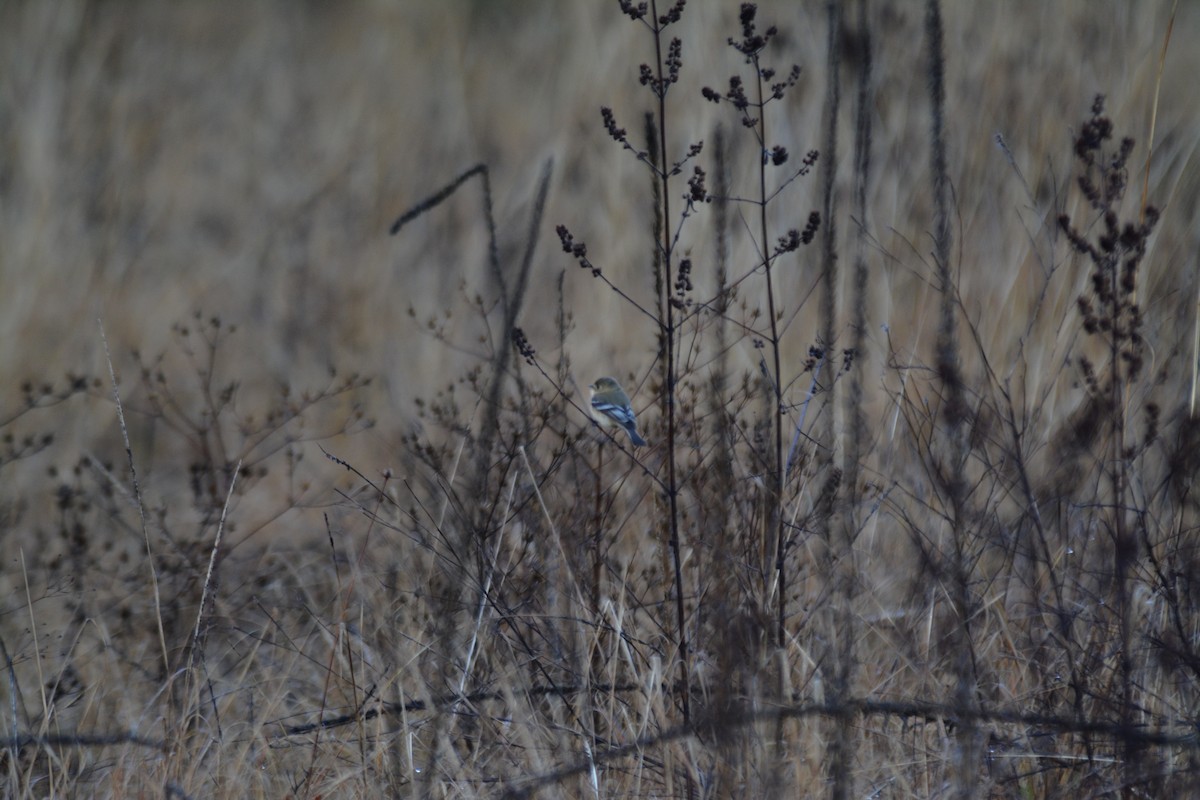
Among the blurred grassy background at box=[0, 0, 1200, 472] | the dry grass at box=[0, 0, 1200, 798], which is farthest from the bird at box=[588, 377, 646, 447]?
the blurred grassy background at box=[0, 0, 1200, 472]

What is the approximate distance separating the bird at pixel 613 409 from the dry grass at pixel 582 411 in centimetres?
11

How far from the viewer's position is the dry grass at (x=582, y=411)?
7.48 feet

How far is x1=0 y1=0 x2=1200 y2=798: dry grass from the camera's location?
7.48 ft

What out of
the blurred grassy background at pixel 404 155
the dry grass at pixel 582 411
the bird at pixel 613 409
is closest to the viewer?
the dry grass at pixel 582 411

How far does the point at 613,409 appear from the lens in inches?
157

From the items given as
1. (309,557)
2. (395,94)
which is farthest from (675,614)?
(395,94)

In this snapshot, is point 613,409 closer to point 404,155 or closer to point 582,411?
point 582,411

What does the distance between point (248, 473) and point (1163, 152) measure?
4571 mm

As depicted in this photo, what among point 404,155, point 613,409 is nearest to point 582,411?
point 613,409

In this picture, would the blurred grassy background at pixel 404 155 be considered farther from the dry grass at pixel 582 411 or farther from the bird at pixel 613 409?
the bird at pixel 613 409

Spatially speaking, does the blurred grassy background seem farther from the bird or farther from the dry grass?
the bird

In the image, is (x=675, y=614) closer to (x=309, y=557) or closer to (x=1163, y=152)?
(x=309, y=557)

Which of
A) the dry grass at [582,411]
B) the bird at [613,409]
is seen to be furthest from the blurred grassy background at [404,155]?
the bird at [613,409]

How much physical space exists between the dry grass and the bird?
106 millimetres
